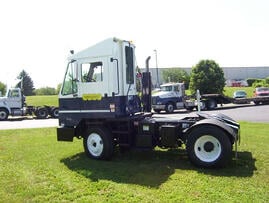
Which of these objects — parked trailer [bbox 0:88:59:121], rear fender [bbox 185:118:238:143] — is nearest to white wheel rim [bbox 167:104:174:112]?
parked trailer [bbox 0:88:59:121]

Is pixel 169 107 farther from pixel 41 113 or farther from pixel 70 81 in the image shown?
pixel 70 81

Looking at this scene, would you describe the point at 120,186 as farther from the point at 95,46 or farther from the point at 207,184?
the point at 95,46

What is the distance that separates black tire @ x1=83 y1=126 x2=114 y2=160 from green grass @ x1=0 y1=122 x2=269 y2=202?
0.26m

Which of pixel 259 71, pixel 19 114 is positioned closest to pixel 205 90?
pixel 19 114

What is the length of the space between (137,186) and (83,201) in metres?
1.35

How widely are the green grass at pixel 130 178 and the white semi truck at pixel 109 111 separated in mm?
591

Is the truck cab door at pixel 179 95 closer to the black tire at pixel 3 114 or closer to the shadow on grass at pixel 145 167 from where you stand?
the black tire at pixel 3 114

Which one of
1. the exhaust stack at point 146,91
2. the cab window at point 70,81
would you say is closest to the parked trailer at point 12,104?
the cab window at point 70,81

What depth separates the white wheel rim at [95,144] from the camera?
10703 mm

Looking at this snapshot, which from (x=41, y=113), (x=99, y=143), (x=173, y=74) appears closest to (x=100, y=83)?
(x=99, y=143)

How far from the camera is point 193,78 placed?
44719 millimetres

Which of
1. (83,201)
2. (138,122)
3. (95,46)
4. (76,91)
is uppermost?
(95,46)

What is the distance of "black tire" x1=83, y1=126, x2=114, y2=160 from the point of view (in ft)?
34.4

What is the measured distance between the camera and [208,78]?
143 feet
